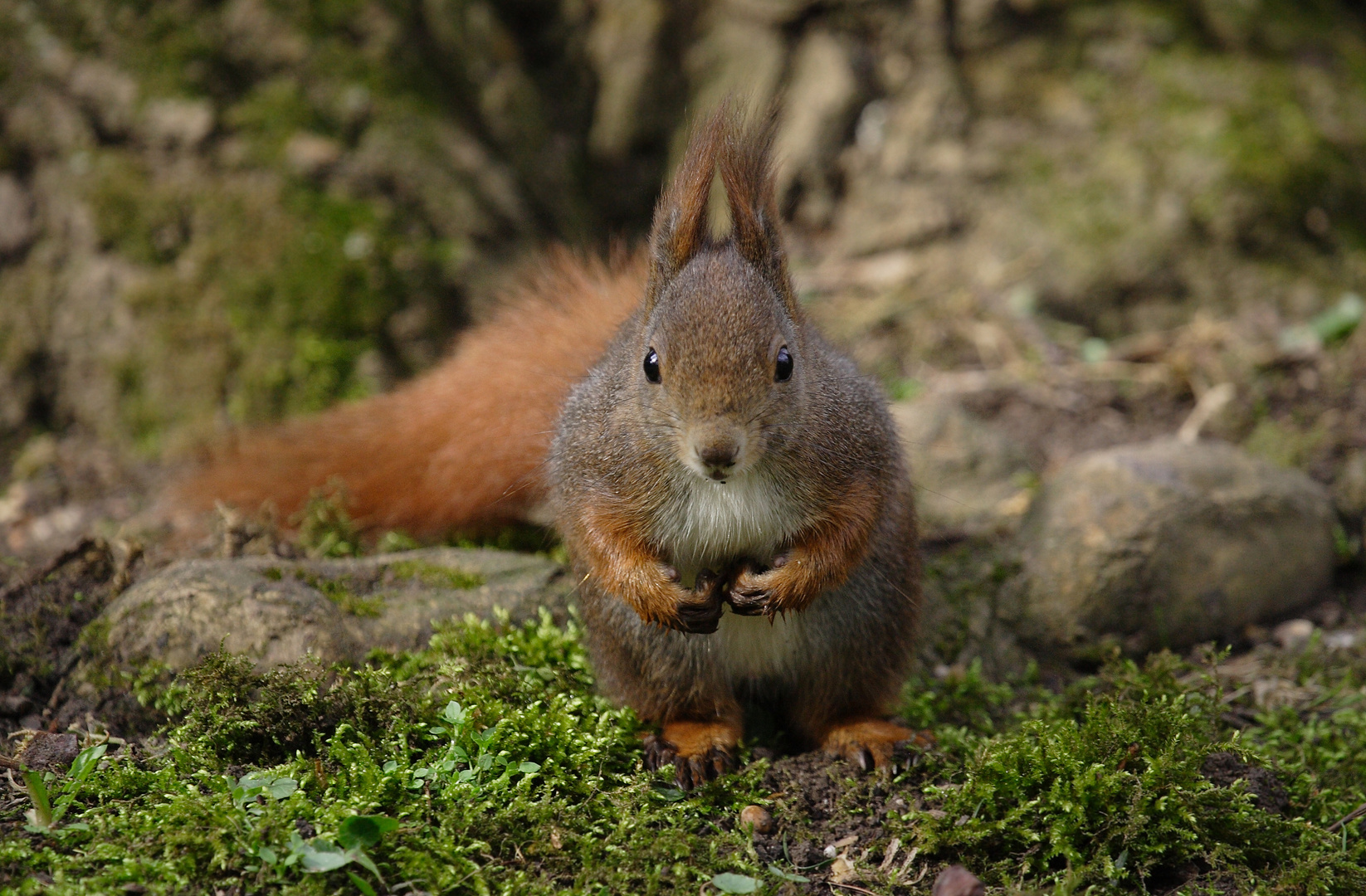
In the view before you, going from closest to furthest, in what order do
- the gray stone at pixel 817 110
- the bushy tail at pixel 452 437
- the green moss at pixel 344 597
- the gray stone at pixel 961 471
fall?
the green moss at pixel 344 597, the bushy tail at pixel 452 437, the gray stone at pixel 961 471, the gray stone at pixel 817 110

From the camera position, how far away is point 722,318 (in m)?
2.47

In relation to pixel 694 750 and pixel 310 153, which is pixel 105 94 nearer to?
pixel 310 153

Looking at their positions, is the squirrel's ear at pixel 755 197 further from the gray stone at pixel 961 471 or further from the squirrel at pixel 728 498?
the gray stone at pixel 961 471

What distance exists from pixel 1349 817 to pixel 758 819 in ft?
4.66

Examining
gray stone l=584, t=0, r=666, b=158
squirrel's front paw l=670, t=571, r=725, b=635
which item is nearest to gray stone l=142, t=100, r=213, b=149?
gray stone l=584, t=0, r=666, b=158

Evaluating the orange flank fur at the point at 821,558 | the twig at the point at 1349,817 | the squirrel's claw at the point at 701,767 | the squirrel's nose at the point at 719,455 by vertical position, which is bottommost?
the twig at the point at 1349,817

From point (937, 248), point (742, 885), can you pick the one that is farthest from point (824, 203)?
point (742, 885)

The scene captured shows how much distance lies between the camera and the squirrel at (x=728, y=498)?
249 cm

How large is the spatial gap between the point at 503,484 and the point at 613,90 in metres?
3.77

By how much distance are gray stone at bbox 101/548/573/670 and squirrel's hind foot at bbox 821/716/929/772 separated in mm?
959

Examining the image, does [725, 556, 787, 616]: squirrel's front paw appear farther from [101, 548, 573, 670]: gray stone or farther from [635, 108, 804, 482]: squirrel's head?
[101, 548, 573, 670]: gray stone

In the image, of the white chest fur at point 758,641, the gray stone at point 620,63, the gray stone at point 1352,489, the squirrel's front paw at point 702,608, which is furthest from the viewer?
the gray stone at point 620,63

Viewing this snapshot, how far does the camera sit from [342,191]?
5.24m

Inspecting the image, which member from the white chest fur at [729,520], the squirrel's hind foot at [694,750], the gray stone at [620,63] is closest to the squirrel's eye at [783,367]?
the white chest fur at [729,520]
